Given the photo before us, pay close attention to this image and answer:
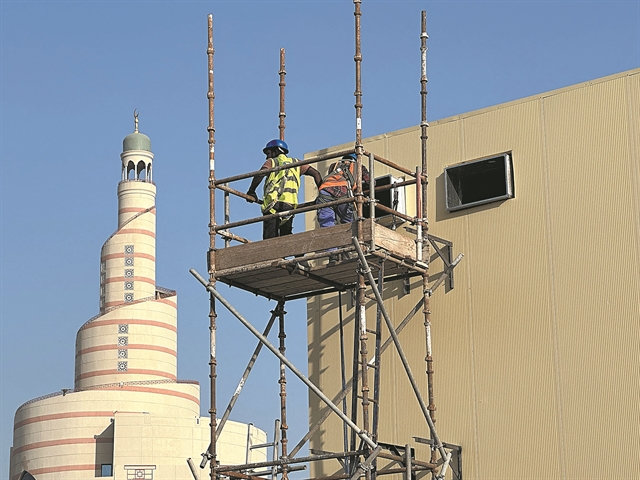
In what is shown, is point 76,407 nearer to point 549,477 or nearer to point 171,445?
point 171,445

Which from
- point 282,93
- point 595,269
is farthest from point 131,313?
point 595,269

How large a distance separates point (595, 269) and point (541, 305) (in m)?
0.88

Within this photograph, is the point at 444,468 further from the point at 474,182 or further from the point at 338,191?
the point at 474,182

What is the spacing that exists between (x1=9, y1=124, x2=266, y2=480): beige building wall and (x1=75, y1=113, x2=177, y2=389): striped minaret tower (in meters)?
0.06

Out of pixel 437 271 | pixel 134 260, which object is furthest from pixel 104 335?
pixel 437 271

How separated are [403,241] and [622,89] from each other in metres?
3.69

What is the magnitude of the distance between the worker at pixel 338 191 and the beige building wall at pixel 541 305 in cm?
187

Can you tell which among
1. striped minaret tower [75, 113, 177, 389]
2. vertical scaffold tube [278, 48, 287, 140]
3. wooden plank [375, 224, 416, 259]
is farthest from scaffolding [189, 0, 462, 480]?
striped minaret tower [75, 113, 177, 389]

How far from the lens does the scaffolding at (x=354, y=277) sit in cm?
1460

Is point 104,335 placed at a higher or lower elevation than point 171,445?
higher

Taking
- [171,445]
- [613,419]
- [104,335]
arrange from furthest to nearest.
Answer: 1. [104,335]
2. [171,445]
3. [613,419]

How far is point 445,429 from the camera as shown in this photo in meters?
16.3

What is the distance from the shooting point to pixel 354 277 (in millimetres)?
16359

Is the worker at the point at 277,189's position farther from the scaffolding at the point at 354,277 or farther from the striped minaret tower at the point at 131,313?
the striped minaret tower at the point at 131,313
